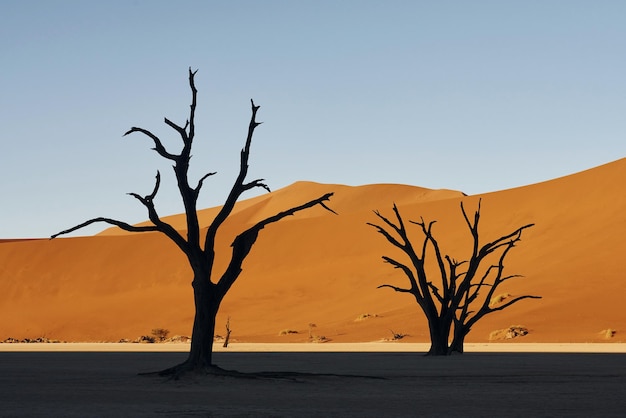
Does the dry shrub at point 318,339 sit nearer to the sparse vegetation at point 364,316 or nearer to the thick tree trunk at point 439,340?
the sparse vegetation at point 364,316

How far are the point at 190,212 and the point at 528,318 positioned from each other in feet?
120

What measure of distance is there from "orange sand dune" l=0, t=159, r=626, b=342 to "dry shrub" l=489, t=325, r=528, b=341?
0.62m

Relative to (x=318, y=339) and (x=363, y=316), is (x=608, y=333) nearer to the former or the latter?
(x=318, y=339)

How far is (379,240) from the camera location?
96.6m

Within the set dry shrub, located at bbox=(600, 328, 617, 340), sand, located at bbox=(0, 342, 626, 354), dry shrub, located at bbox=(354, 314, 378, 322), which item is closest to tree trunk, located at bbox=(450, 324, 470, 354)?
sand, located at bbox=(0, 342, 626, 354)

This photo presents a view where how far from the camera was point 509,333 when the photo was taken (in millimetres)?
52156

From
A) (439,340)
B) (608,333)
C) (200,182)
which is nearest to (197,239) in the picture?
(200,182)
